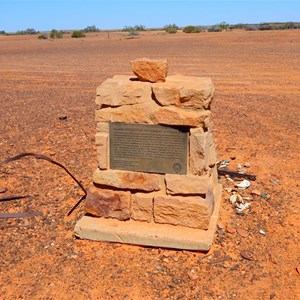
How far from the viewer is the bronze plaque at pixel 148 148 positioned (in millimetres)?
4195

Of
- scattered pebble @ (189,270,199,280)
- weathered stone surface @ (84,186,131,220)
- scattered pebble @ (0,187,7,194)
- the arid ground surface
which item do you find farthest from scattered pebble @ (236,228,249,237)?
scattered pebble @ (0,187,7,194)

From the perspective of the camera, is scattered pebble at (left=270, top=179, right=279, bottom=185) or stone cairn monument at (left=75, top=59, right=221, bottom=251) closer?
stone cairn monument at (left=75, top=59, right=221, bottom=251)

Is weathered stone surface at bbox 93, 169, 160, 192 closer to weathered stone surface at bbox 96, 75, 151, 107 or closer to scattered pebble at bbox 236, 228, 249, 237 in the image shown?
weathered stone surface at bbox 96, 75, 151, 107

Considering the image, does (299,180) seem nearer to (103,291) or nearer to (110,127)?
(110,127)

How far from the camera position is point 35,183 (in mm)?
5828

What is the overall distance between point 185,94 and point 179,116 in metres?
0.22

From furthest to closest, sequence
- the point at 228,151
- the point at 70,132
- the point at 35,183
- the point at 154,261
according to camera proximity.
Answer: the point at 70,132, the point at 228,151, the point at 35,183, the point at 154,261

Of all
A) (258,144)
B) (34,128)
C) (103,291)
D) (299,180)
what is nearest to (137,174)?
(103,291)

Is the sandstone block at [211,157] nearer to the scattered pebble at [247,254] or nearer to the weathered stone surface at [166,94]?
the weathered stone surface at [166,94]

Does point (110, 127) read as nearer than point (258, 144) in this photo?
Yes

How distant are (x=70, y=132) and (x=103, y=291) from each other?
4.62 metres

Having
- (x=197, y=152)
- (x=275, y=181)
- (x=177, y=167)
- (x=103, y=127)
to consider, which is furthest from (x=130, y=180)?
(x=275, y=181)

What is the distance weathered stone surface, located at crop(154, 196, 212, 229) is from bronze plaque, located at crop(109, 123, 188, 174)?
0.98 ft

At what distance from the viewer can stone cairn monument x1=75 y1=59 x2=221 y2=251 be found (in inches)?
162
